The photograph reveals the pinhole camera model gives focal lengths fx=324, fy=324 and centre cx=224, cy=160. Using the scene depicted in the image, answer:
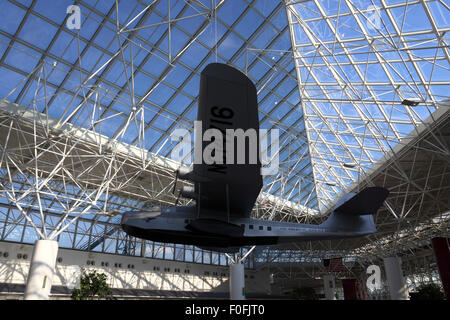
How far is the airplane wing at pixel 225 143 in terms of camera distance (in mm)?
9255

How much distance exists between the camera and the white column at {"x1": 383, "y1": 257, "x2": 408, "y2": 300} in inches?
1353

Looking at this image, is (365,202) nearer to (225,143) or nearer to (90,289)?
(225,143)

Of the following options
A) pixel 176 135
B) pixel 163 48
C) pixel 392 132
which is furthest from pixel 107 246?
pixel 392 132

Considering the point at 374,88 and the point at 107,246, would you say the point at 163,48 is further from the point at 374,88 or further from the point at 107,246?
the point at 107,246

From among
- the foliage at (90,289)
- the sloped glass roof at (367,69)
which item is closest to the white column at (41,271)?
the foliage at (90,289)

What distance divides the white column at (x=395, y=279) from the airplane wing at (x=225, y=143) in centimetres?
3091

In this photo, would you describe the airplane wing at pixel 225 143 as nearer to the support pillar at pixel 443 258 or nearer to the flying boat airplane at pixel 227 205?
the flying boat airplane at pixel 227 205

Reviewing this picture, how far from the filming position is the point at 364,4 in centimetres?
1966

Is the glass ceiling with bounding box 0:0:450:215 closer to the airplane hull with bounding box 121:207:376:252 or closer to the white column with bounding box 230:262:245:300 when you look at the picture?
the airplane hull with bounding box 121:207:376:252

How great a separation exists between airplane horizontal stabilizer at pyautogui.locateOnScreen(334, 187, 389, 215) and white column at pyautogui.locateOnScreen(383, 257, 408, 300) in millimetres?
26758

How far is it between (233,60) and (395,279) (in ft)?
95.9

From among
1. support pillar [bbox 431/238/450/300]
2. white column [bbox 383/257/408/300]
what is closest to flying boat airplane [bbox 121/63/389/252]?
white column [bbox 383/257/408/300]

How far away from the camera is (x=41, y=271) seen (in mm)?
20578
